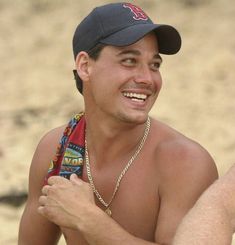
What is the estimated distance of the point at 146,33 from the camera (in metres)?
3.16

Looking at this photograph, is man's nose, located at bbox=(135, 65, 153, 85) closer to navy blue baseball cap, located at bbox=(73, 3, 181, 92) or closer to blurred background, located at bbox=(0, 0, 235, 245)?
navy blue baseball cap, located at bbox=(73, 3, 181, 92)

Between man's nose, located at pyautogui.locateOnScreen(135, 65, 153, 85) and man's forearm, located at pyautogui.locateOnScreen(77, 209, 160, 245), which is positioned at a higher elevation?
man's nose, located at pyautogui.locateOnScreen(135, 65, 153, 85)

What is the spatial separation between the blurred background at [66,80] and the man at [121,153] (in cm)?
239

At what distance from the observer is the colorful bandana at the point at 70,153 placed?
11.6 ft

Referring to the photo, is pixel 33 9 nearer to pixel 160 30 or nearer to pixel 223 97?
pixel 223 97

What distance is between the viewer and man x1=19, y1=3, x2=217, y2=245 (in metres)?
3.19

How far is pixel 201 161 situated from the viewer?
3271 millimetres

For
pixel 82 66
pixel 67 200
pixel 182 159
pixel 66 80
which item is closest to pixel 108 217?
pixel 67 200

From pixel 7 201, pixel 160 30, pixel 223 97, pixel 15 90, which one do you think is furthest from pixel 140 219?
pixel 15 90

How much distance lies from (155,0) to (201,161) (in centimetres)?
752

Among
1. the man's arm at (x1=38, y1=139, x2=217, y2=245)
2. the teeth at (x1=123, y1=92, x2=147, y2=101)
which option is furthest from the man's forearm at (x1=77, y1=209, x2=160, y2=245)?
the teeth at (x1=123, y1=92, x2=147, y2=101)

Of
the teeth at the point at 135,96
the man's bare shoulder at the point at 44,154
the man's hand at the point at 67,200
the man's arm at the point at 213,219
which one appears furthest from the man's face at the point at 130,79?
the man's arm at the point at 213,219

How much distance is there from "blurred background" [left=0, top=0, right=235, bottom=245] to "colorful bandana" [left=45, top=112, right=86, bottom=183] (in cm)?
234

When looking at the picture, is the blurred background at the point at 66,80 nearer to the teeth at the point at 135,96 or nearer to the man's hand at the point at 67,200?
the man's hand at the point at 67,200
